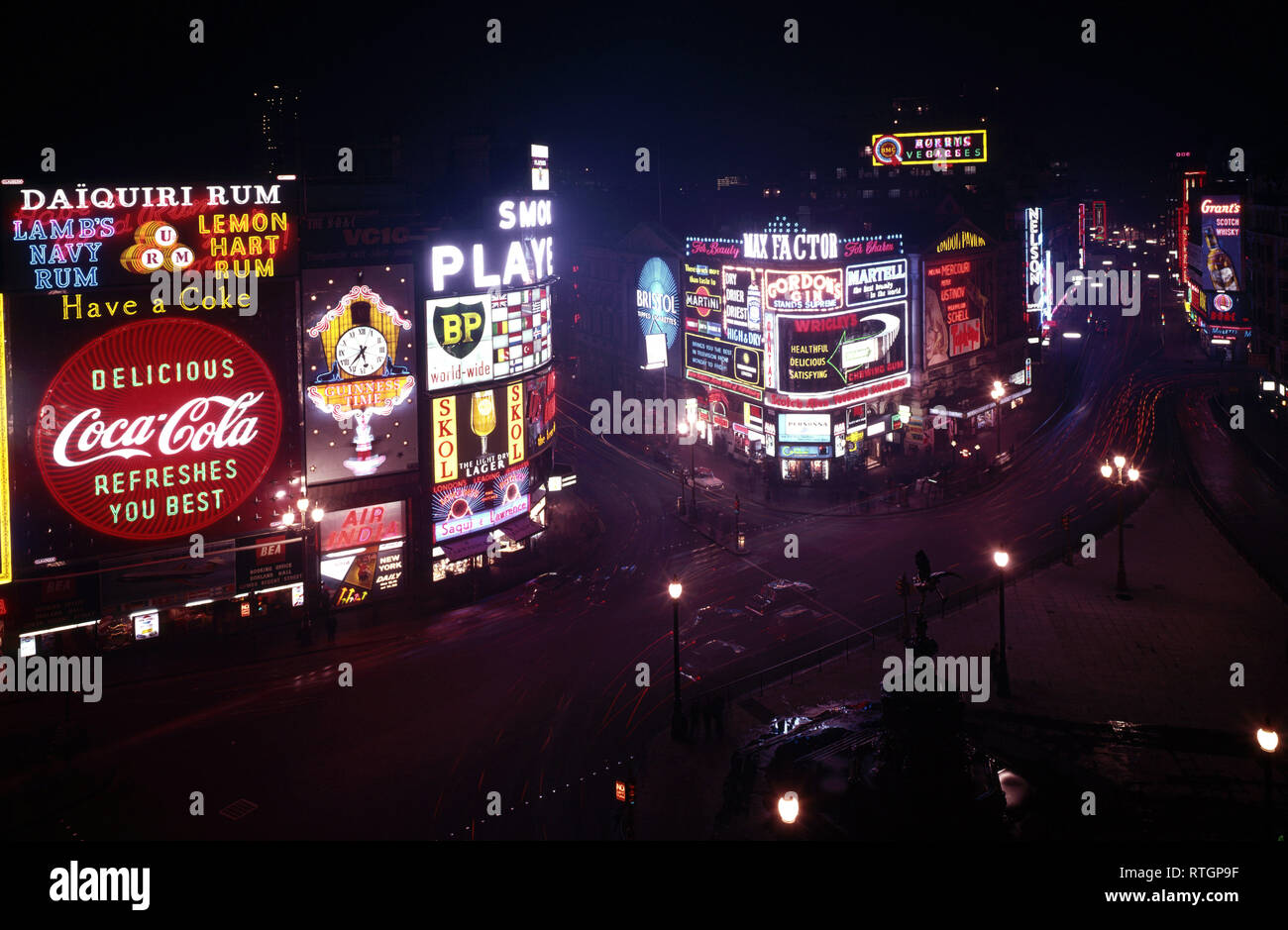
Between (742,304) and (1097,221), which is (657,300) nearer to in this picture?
(742,304)

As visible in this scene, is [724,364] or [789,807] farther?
[724,364]

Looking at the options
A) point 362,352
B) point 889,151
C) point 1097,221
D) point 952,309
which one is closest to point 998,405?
point 952,309

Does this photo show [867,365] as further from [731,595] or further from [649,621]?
[649,621]

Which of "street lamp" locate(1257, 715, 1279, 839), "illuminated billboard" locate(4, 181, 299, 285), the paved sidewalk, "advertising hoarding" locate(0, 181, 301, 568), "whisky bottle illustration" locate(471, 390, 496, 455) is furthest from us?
"whisky bottle illustration" locate(471, 390, 496, 455)

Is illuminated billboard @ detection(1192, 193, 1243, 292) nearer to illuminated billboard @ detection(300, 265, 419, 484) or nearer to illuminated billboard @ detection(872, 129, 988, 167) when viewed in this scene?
illuminated billboard @ detection(872, 129, 988, 167)

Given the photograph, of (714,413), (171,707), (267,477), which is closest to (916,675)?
(171,707)

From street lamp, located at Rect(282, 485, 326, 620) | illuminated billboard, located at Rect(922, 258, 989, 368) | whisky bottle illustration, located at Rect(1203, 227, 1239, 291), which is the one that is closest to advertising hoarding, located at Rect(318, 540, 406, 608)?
street lamp, located at Rect(282, 485, 326, 620)

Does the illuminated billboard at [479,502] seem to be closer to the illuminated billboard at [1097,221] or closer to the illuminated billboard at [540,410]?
the illuminated billboard at [540,410]
